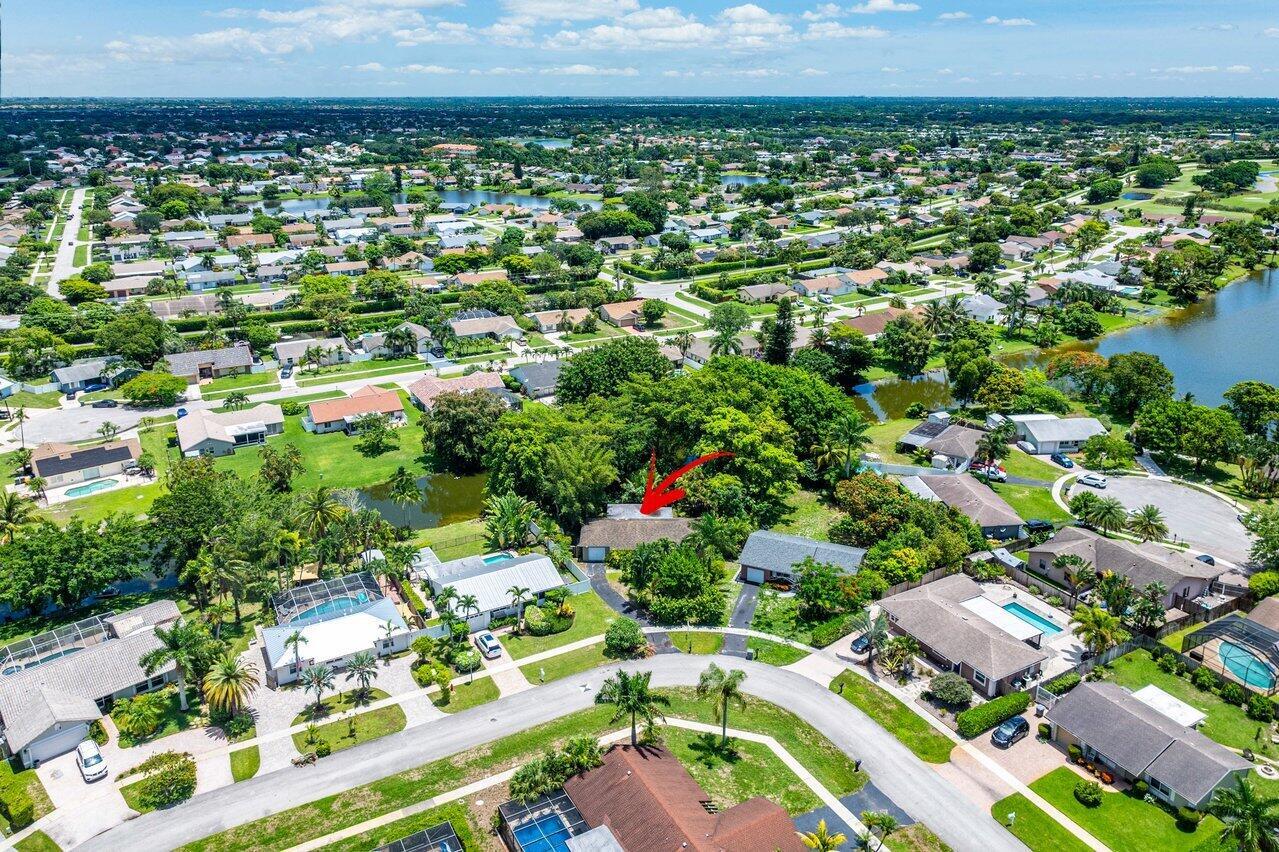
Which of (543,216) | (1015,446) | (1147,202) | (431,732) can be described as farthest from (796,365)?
(1147,202)

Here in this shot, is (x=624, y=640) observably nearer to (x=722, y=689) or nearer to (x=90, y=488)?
(x=722, y=689)

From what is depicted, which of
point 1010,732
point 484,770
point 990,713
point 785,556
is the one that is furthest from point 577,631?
point 1010,732

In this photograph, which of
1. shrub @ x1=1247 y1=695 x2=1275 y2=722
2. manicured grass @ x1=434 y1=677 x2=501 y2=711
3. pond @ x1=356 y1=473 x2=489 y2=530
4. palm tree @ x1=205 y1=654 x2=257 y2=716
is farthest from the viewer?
pond @ x1=356 y1=473 x2=489 y2=530

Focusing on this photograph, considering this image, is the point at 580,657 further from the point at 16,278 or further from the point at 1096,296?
the point at 16,278

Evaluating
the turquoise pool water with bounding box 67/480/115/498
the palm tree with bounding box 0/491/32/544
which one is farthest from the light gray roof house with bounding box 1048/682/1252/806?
the turquoise pool water with bounding box 67/480/115/498

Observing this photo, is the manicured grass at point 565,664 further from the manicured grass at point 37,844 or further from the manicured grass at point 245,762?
the manicured grass at point 37,844

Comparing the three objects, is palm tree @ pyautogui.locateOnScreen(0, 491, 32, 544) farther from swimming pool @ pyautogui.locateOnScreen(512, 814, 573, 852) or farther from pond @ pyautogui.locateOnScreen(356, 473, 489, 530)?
swimming pool @ pyautogui.locateOnScreen(512, 814, 573, 852)

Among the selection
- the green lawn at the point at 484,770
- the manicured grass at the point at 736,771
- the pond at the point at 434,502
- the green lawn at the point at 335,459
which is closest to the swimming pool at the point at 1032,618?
the green lawn at the point at 484,770
